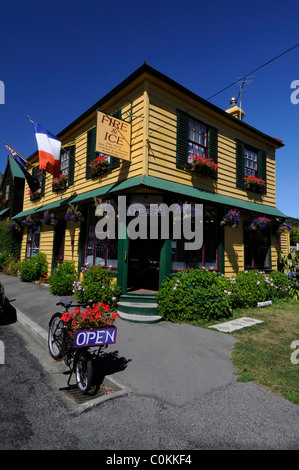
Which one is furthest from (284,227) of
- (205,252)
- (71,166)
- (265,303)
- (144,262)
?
(71,166)

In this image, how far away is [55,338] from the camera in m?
4.80

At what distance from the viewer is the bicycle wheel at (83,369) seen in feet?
11.7

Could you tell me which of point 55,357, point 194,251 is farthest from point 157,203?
point 55,357

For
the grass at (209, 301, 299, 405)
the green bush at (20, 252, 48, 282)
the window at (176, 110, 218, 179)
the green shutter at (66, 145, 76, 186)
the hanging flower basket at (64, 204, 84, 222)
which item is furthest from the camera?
the green bush at (20, 252, 48, 282)

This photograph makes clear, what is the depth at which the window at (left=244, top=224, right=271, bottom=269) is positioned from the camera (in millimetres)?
11368

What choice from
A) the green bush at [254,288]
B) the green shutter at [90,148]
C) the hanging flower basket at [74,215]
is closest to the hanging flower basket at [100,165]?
the green shutter at [90,148]

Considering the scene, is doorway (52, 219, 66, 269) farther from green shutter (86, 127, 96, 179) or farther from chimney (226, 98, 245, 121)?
chimney (226, 98, 245, 121)

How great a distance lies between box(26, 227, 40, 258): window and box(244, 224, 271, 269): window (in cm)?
1132

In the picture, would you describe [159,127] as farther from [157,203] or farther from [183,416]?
[183,416]

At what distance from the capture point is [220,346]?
544 centimetres

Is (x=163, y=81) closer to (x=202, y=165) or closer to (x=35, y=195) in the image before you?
(x=202, y=165)

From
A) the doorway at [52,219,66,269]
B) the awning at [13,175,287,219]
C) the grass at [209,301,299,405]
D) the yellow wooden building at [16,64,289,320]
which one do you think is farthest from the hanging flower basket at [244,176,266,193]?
the doorway at [52,219,66,269]

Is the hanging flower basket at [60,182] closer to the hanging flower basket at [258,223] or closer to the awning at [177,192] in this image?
the awning at [177,192]

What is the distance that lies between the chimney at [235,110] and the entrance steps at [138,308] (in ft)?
34.9
